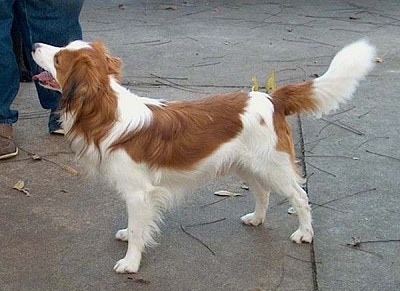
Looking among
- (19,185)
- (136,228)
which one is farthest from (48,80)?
(19,185)

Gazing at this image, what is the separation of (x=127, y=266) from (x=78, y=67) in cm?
99

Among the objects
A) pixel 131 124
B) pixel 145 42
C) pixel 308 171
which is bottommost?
pixel 145 42

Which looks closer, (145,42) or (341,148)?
(341,148)

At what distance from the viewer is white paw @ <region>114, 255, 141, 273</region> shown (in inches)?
149

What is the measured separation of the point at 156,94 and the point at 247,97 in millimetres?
2673

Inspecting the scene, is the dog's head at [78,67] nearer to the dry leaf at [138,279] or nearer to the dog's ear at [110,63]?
the dog's ear at [110,63]

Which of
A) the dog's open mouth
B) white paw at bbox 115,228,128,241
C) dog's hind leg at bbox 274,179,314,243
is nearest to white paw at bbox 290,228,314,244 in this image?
dog's hind leg at bbox 274,179,314,243

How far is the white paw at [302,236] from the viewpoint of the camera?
13.4 ft

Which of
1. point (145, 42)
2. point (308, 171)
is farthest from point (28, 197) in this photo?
point (145, 42)

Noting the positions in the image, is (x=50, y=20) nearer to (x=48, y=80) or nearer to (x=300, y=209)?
(x=48, y=80)

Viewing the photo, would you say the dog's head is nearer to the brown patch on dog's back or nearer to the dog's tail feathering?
the brown patch on dog's back

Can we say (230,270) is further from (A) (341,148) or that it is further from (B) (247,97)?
(A) (341,148)

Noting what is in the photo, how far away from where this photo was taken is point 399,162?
5.11 meters

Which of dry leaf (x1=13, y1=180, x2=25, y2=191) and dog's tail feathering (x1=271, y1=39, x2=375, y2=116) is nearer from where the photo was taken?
dog's tail feathering (x1=271, y1=39, x2=375, y2=116)
